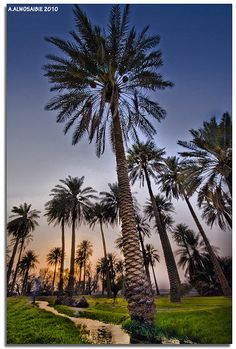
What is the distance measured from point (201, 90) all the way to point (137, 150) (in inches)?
401

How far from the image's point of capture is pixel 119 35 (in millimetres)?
8531

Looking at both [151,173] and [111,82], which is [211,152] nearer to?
[111,82]

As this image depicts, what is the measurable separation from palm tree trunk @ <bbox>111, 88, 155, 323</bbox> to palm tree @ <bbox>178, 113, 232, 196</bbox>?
302 cm

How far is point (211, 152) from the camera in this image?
1041 centimetres

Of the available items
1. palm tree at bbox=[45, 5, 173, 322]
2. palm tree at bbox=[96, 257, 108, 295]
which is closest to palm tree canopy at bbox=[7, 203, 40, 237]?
palm tree at bbox=[45, 5, 173, 322]

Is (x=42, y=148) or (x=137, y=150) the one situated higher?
(x=137, y=150)

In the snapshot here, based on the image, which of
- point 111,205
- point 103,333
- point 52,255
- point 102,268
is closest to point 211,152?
point 103,333

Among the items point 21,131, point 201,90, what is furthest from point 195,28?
point 21,131

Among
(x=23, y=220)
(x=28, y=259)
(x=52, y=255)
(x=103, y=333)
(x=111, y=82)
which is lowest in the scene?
(x=103, y=333)

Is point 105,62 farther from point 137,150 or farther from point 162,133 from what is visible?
point 137,150

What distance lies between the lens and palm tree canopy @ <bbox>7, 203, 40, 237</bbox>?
7.44m

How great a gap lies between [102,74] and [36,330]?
7.64 m

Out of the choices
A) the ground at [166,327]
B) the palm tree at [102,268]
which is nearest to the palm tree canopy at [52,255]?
the ground at [166,327]

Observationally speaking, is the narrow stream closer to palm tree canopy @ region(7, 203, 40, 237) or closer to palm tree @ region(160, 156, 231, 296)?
palm tree canopy @ region(7, 203, 40, 237)
